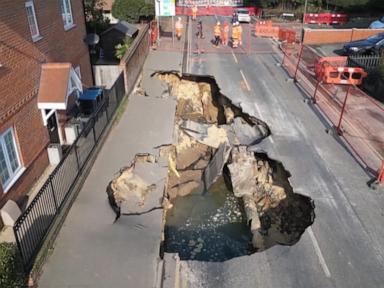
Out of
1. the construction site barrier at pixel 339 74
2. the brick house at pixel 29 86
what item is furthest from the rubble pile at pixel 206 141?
the construction site barrier at pixel 339 74

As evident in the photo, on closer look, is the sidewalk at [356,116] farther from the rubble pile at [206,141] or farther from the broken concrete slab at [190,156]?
the broken concrete slab at [190,156]

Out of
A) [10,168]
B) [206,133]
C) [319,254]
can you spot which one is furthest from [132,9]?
[319,254]

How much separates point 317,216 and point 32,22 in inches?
398

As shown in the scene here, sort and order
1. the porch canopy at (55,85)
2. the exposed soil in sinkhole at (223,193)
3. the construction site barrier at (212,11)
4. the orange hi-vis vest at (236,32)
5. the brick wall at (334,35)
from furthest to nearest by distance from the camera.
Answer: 1. the construction site barrier at (212,11)
2. the brick wall at (334,35)
3. the orange hi-vis vest at (236,32)
4. the porch canopy at (55,85)
5. the exposed soil in sinkhole at (223,193)

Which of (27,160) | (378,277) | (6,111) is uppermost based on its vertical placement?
(6,111)

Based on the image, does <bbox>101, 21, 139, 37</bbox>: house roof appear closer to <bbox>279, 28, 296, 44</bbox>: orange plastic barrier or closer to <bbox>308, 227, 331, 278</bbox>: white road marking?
<bbox>279, 28, 296, 44</bbox>: orange plastic barrier

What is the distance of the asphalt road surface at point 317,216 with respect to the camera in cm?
799

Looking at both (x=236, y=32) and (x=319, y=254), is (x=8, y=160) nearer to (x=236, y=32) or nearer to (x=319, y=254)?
(x=319, y=254)

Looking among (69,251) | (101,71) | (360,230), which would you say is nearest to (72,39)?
(101,71)

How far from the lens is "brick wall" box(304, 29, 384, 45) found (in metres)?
28.5

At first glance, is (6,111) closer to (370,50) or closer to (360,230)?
(360,230)

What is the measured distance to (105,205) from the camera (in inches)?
399

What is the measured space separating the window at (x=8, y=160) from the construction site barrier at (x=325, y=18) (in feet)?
110

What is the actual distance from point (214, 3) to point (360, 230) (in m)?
47.1
